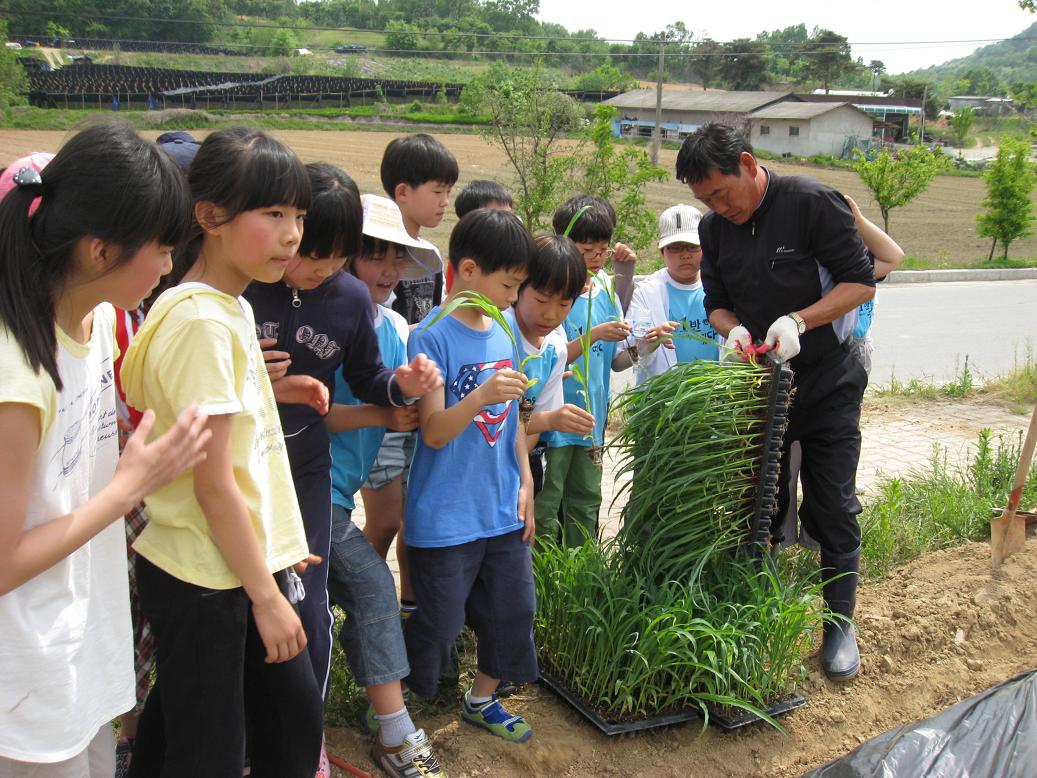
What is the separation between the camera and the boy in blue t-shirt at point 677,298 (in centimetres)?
380

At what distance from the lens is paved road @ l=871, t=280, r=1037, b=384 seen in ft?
28.2

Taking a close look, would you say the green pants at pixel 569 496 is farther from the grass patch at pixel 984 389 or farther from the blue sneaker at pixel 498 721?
the grass patch at pixel 984 389

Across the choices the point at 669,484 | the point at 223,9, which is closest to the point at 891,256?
the point at 669,484

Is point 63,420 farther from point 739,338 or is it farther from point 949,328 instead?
point 949,328

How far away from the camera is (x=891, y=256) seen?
3484 mm

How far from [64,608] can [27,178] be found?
0.73m

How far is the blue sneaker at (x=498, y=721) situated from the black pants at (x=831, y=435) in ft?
4.43

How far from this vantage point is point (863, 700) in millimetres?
3068

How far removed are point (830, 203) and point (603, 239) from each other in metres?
0.87

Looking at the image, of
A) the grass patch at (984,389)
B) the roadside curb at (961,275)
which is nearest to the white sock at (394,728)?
the grass patch at (984,389)

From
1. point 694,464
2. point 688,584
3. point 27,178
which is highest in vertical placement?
point 27,178

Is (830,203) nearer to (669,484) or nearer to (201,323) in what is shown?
(669,484)

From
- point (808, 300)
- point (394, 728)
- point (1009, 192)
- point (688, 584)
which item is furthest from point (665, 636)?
point (1009, 192)

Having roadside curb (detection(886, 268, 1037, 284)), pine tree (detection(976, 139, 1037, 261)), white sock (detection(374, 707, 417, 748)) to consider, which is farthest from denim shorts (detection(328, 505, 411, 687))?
pine tree (detection(976, 139, 1037, 261))
